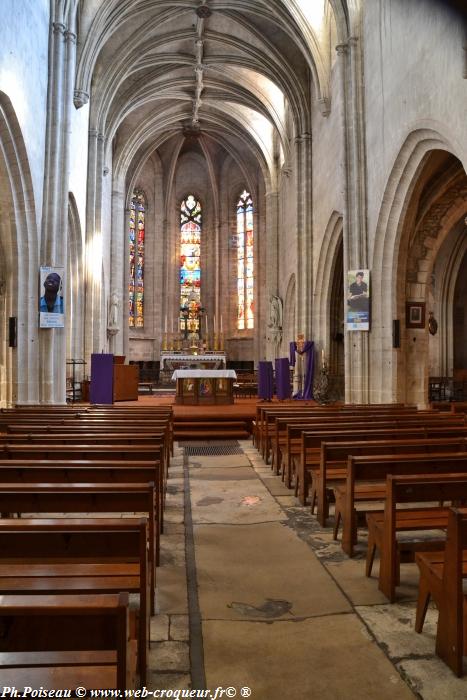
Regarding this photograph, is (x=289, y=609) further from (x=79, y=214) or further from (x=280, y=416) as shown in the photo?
(x=79, y=214)

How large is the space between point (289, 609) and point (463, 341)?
18862 millimetres

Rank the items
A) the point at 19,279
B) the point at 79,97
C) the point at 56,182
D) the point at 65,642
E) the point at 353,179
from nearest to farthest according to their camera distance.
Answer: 1. the point at 65,642
2. the point at 19,279
3. the point at 56,182
4. the point at 353,179
5. the point at 79,97

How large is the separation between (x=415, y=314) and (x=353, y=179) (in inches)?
148

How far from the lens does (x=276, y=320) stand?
80.8ft

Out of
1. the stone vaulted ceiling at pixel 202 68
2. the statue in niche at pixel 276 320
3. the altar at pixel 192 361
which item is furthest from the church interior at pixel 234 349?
the altar at pixel 192 361

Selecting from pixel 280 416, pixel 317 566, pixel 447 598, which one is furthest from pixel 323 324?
pixel 447 598

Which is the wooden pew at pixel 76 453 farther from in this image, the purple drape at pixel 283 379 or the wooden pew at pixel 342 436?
the purple drape at pixel 283 379

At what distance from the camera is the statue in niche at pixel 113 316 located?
2405 centimetres

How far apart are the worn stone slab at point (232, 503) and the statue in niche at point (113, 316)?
59.0 feet

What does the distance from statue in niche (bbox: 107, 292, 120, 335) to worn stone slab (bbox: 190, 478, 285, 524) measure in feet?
59.0

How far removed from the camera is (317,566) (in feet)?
12.6

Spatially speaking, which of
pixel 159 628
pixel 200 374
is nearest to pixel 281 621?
pixel 159 628

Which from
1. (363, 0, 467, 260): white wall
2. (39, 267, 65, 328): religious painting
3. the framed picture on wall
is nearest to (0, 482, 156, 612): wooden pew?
(363, 0, 467, 260): white wall

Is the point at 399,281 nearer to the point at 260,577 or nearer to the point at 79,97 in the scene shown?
the point at 79,97
